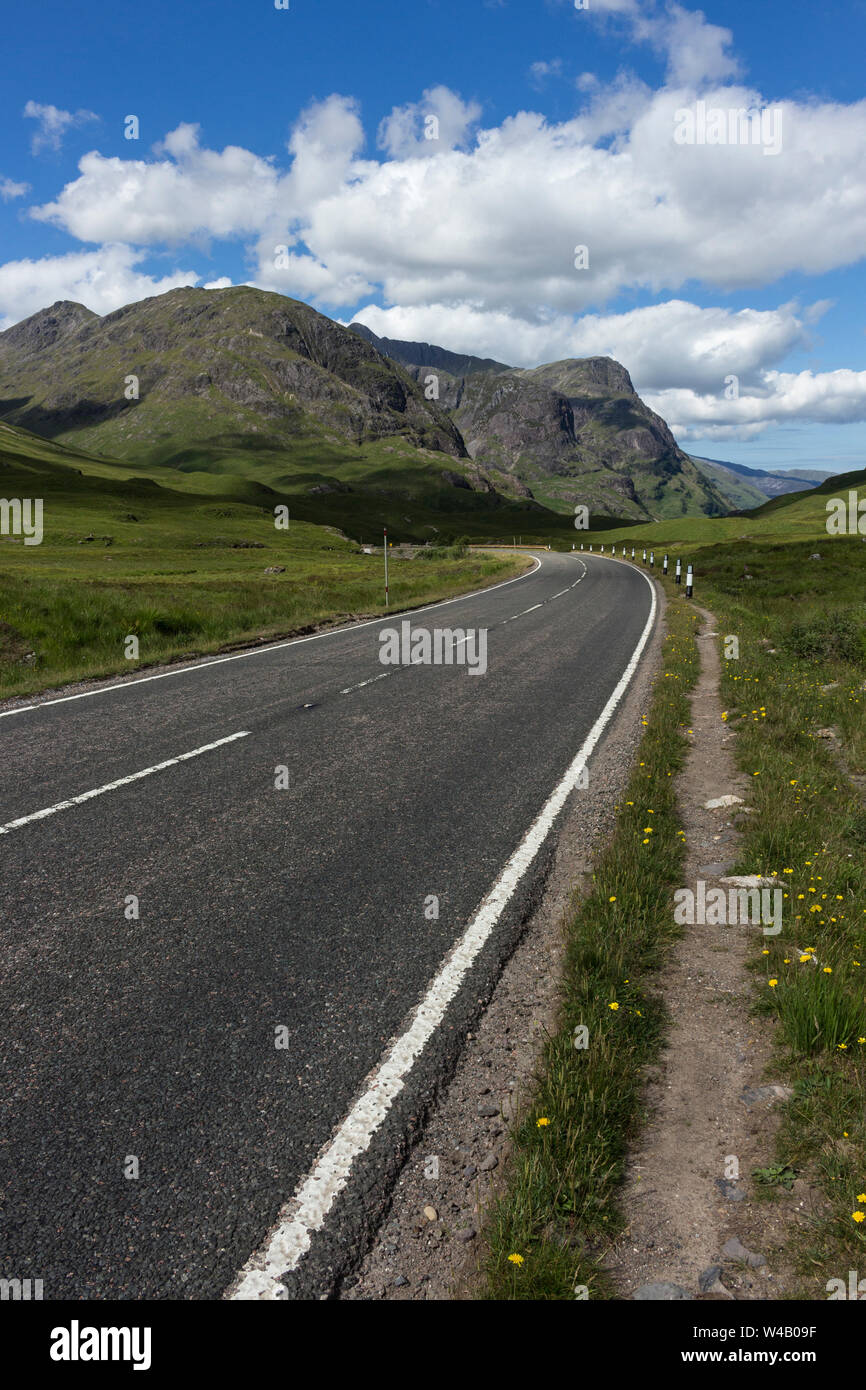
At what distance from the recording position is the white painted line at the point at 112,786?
6.33 meters

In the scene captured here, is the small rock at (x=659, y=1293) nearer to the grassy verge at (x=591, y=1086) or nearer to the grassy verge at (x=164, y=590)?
the grassy verge at (x=591, y=1086)

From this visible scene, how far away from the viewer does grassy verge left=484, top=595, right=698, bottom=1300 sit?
259 cm

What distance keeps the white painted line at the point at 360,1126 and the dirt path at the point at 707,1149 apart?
1.08m

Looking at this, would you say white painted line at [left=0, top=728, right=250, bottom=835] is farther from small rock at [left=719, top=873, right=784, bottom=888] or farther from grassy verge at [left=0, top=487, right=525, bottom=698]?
small rock at [left=719, top=873, right=784, bottom=888]

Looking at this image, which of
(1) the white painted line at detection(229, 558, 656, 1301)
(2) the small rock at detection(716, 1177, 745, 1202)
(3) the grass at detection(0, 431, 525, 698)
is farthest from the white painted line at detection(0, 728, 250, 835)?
(2) the small rock at detection(716, 1177, 745, 1202)

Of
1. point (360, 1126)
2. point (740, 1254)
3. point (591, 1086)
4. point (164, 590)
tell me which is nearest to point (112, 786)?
point (360, 1126)

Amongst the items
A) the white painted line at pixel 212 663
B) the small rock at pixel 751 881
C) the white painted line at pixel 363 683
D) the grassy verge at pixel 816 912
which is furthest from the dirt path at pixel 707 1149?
the white painted line at pixel 212 663

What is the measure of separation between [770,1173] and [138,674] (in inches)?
520

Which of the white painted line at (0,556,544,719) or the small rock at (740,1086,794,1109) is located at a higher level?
the white painted line at (0,556,544,719)

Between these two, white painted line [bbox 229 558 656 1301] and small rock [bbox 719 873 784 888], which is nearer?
white painted line [bbox 229 558 656 1301]

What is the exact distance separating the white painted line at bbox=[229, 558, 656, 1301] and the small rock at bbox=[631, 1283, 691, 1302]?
114 centimetres

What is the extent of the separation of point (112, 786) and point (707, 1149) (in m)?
6.06

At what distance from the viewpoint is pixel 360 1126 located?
3186mm
